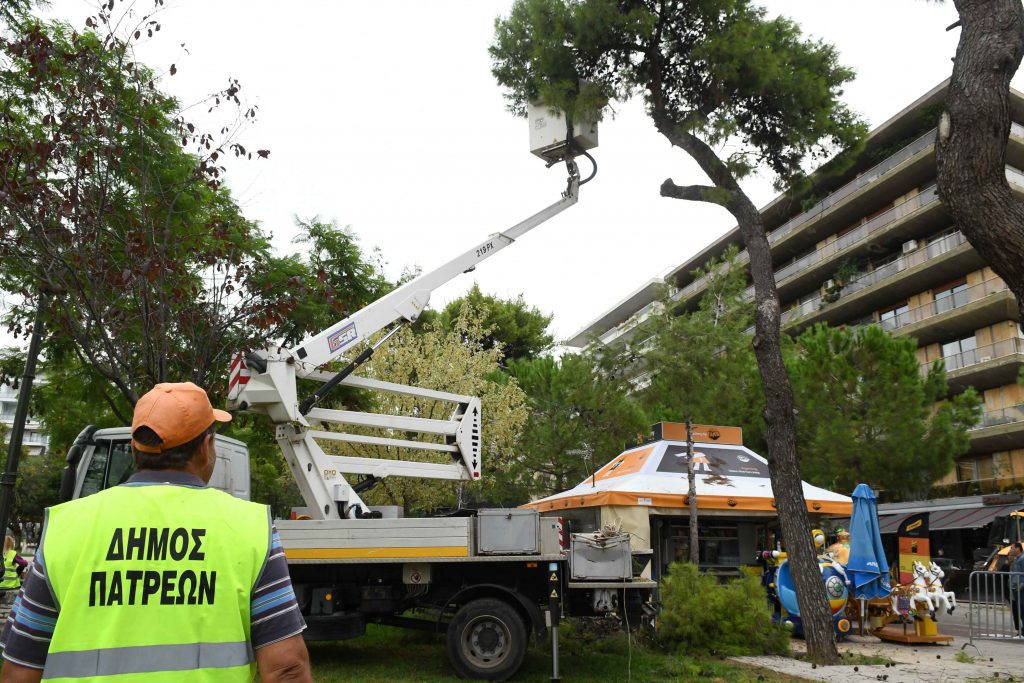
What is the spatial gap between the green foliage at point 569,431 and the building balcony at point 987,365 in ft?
50.2

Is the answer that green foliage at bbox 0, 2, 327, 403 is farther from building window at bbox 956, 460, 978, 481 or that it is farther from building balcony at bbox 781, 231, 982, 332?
building window at bbox 956, 460, 978, 481

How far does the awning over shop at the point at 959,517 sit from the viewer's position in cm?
2500

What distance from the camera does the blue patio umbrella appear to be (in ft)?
40.0

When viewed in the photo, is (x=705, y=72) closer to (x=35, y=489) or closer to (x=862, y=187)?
(x=862, y=187)

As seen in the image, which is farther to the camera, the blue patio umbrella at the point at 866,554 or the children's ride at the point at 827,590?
the blue patio umbrella at the point at 866,554

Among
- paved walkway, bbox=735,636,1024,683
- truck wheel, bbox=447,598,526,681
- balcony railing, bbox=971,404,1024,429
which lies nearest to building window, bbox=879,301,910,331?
balcony railing, bbox=971,404,1024,429

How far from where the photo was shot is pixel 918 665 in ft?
33.1

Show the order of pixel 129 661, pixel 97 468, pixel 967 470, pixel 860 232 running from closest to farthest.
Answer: pixel 129 661 → pixel 97 468 → pixel 967 470 → pixel 860 232

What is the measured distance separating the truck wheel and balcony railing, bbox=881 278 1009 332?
29182 mm

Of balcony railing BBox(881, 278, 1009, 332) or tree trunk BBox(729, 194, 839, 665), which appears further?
balcony railing BBox(881, 278, 1009, 332)

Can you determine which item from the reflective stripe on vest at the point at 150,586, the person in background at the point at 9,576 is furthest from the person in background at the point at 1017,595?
the person in background at the point at 9,576

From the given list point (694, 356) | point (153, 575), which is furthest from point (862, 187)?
point (153, 575)

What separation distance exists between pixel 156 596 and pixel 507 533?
6.91 metres

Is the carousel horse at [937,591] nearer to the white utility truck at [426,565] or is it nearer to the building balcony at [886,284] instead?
the white utility truck at [426,565]
